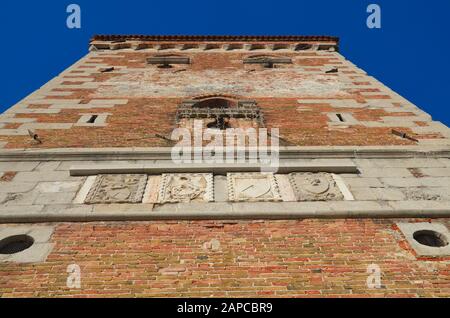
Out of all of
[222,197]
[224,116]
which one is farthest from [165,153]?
[224,116]

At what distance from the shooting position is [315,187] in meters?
6.53

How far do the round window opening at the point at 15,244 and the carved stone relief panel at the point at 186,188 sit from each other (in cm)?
167

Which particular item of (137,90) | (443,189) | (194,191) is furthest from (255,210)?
(137,90)

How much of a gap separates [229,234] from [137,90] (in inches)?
240

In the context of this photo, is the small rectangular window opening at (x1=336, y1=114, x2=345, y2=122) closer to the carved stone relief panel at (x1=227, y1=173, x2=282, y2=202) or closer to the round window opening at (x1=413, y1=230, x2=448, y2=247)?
the carved stone relief panel at (x1=227, y1=173, x2=282, y2=202)

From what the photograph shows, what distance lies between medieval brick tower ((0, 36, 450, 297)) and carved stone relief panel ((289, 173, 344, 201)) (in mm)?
28

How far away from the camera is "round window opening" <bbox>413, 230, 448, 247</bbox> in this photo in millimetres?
5559

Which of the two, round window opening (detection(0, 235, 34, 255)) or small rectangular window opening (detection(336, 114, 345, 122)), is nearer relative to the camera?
round window opening (detection(0, 235, 34, 255))

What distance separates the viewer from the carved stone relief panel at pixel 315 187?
6301 millimetres

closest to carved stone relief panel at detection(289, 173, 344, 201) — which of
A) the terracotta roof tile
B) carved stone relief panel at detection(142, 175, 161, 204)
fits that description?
carved stone relief panel at detection(142, 175, 161, 204)

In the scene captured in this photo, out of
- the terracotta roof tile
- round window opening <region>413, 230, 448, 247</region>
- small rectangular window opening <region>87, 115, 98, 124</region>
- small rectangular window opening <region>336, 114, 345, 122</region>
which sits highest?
the terracotta roof tile

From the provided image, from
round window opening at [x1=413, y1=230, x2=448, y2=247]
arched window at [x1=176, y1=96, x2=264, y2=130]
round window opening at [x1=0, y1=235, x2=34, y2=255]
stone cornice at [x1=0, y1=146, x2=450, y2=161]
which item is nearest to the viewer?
round window opening at [x1=0, y1=235, x2=34, y2=255]
